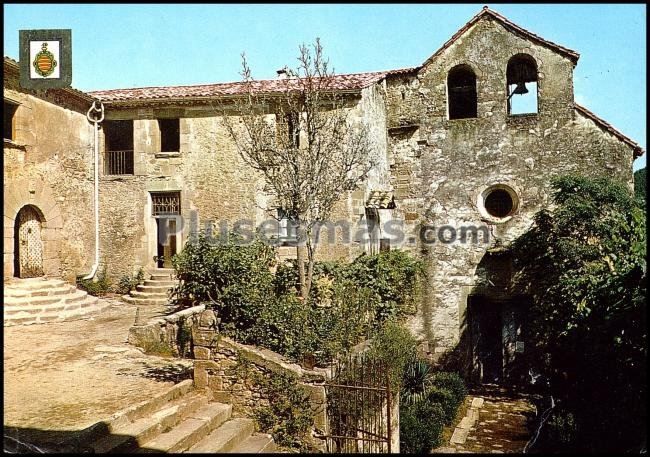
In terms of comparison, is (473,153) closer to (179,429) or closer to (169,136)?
(169,136)

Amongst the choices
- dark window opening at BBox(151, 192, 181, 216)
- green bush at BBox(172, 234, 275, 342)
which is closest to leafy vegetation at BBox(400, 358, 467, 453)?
green bush at BBox(172, 234, 275, 342)

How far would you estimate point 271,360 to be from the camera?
735cm

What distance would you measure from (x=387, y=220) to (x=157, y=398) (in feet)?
30.8

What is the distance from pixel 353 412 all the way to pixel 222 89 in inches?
419

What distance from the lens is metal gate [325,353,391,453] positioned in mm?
7277

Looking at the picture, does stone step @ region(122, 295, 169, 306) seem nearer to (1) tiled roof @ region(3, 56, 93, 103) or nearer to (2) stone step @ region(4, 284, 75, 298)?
(2) stone step @ region(4, 284, 75, 298)

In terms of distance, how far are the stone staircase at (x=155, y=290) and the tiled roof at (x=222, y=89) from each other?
5.20 metres

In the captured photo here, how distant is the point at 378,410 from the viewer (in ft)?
26.7

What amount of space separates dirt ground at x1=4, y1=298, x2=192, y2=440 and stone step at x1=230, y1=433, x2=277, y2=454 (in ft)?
4.83

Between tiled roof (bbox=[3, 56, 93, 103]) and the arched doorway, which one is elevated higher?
tiled roof (bbox=[3, 56, 93, 103])

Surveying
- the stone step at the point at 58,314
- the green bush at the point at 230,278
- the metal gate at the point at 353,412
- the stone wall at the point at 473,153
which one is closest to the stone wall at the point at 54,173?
the stone step at the point at 58,314

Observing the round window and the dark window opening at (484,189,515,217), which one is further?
the dark window opening at (484,189,515,217)

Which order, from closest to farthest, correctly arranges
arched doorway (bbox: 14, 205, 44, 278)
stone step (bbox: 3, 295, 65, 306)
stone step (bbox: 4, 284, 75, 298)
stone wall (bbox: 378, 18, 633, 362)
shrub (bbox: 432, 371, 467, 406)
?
stone step (bbox: 3, 295, 65, 306), stone step (bbox: 4, 284, 75, 298), shrub (bbox: 432, 371, 467, 406), arched doorway (bbox: 14, 205, 44, 278), stone wall (bbox: 378, 18, 633, 362)

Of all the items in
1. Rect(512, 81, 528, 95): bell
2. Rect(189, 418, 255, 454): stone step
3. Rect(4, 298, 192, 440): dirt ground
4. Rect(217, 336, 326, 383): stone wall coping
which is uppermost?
Rect(512, 81, 528, 95): bell
